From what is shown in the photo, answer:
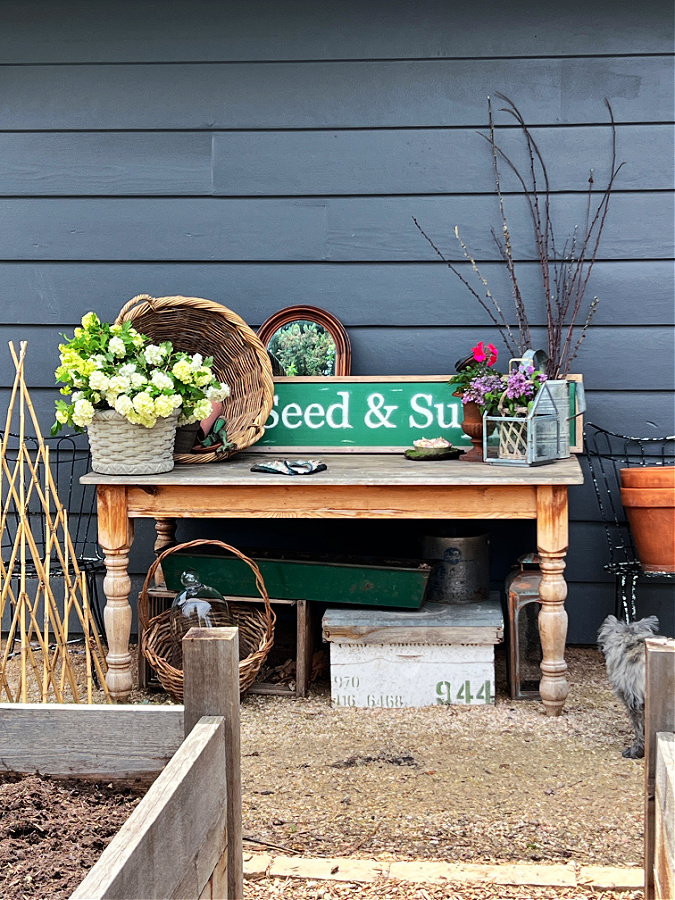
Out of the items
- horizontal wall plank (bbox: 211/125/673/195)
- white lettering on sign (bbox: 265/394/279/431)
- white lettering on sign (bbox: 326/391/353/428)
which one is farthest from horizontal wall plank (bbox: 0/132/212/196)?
white lettering on sign (bbox: 326/391/353/428)

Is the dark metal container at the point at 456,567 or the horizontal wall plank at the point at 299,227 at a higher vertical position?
the horizontal wall plank at the point at 299,227

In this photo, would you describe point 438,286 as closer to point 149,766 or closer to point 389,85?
point 389,85

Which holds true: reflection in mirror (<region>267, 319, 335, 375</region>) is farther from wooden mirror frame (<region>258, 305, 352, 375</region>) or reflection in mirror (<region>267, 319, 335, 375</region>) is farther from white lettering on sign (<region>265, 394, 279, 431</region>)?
white lettering on sign (<region>265, 394, 279, 431</region>)

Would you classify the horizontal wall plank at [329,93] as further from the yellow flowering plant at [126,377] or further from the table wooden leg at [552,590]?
the table wooden leg at [552,590]

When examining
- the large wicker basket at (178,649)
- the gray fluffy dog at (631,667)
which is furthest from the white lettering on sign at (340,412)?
the gray fluffy dog at (631,667)

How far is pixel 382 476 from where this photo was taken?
3023 millimetres

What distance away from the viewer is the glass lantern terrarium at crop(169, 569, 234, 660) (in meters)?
3.09

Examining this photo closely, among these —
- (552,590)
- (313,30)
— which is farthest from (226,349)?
(552,590)

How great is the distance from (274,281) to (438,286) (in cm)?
71

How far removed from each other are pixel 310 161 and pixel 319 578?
178cm

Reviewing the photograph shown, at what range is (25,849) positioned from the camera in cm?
146

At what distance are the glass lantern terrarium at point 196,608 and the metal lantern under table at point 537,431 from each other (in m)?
1.10

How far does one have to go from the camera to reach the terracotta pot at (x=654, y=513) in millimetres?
3436

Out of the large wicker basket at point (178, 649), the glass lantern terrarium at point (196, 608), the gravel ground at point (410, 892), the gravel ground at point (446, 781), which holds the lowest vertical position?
the gravel ground at point (446, 781)
